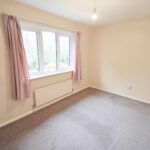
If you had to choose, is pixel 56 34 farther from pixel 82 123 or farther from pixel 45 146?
pixel 45 146

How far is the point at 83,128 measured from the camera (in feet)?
6.79

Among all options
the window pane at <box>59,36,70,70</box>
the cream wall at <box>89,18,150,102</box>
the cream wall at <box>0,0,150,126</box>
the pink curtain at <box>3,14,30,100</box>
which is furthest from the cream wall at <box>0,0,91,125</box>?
the cream wall at <box>89,18,150,102</box>

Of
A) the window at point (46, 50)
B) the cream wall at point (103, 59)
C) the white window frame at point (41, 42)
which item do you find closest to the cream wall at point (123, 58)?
the cream wall at point (103, 59)

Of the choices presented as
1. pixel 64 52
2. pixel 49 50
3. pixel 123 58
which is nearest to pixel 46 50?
pixel 49 50

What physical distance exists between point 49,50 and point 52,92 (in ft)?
3.60

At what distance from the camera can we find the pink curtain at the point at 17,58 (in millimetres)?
1943

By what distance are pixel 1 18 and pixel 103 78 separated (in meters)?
3.23

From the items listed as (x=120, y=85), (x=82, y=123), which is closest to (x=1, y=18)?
(x=82, y=123)

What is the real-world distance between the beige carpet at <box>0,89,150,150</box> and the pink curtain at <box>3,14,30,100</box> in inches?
24.8

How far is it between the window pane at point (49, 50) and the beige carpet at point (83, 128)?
1039 mm

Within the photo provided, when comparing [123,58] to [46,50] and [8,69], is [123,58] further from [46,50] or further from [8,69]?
[8,69]

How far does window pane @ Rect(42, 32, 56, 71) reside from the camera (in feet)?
9.36

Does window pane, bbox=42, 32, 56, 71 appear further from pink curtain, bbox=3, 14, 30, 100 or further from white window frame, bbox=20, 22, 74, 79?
pink curtain, bbox=3, 14, 30, 100

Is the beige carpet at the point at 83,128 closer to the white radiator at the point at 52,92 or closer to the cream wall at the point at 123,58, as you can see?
the white radiator at the point at 52,92
